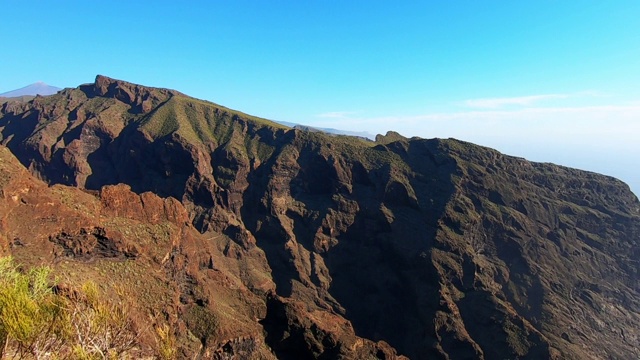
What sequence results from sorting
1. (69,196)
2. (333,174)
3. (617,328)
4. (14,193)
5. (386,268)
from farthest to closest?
(333,174)
(386,268)
(617,328)
(69,196)
(14,193)

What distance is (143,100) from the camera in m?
192

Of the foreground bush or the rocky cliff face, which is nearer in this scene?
the foreground bush

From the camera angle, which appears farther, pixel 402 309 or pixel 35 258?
pixel 402 309

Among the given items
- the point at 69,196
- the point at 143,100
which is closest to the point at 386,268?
the point at 69,196

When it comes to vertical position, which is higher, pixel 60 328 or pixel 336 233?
pixel 60 328

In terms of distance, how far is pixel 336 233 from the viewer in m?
142

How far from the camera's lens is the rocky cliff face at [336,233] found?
68.8 m

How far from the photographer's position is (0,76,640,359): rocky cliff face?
6881 cm

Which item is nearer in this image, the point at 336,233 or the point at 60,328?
the point at 60,328

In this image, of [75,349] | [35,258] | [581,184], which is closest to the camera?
[75,349]

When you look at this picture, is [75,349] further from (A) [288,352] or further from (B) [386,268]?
(B) [386,268]

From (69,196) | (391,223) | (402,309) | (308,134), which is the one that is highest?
(308,134)

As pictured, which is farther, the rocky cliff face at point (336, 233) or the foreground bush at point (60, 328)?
the rocky cliff face at point (336, 233)

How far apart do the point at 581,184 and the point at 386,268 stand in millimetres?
106401
